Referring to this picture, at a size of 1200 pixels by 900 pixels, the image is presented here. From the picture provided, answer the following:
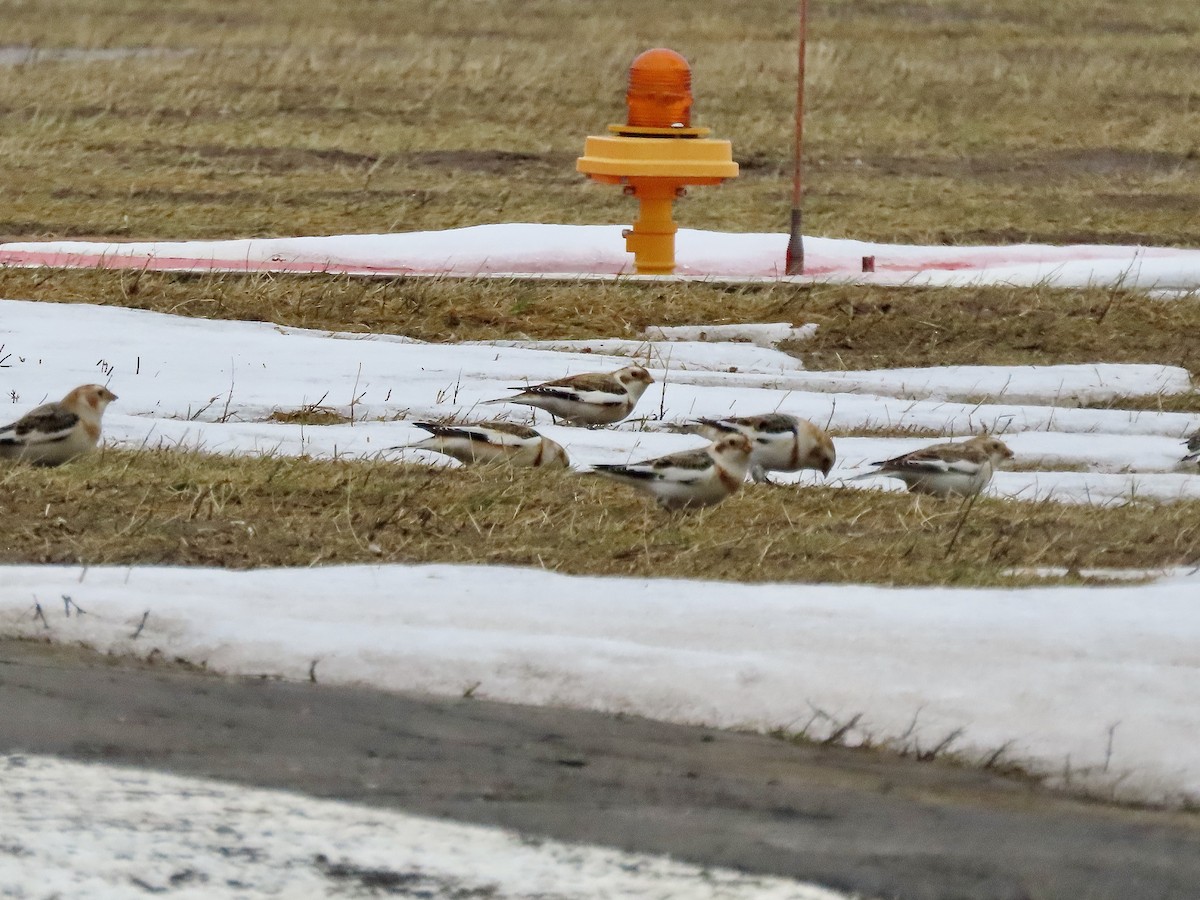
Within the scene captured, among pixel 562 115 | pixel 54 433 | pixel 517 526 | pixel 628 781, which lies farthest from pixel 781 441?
pixel 562 115

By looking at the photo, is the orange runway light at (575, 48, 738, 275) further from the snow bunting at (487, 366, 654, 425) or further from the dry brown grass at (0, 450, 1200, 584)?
the dry brown grass at (0, 450, 1200, 584)

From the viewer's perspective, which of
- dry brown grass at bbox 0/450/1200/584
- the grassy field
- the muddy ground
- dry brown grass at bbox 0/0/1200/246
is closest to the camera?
the muddy ground

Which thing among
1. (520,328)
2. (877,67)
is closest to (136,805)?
A: (520,328)

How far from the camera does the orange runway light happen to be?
14.6 m

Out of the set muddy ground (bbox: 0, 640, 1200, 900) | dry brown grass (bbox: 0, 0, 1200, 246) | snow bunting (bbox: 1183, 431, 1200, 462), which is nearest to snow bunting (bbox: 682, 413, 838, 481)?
snow bunting (bbox: 1183, 431, 1200, 462)

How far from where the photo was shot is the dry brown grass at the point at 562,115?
67.8ft

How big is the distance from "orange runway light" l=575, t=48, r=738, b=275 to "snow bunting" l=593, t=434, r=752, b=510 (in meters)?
6.80

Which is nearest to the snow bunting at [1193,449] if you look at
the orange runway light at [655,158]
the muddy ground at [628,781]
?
the muddy ground at [628,781]

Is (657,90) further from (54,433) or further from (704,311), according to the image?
(54,433)

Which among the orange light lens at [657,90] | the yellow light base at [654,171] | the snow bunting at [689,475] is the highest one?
the orange light lens at [657,90]

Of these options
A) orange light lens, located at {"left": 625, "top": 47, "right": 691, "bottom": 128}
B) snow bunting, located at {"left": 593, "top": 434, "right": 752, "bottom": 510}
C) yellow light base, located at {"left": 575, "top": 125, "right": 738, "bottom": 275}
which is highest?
orange light lens, located at {"left": 625, "top": 47, "right": 691, "bottom": 128}

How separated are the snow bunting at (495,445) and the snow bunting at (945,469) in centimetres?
125

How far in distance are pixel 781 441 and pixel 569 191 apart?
538 inches

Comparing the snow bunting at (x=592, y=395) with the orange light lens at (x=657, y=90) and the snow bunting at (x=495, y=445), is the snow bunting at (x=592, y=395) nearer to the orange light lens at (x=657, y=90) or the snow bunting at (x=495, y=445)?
the snow bunting at (x=495, y=445)
